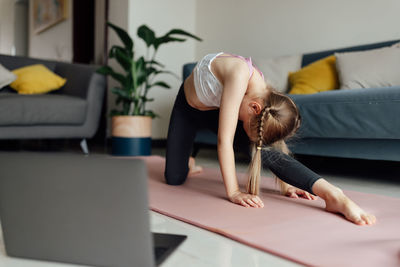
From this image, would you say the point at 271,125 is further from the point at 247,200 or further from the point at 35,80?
the point at 35,80

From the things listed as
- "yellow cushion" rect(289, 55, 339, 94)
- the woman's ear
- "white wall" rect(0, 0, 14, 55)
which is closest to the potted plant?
"yellow cushion" rect(289, 55, 339, 94)

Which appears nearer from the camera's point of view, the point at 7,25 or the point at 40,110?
the point at 40,110

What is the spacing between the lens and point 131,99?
260cm

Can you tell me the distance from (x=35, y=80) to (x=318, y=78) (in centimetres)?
202

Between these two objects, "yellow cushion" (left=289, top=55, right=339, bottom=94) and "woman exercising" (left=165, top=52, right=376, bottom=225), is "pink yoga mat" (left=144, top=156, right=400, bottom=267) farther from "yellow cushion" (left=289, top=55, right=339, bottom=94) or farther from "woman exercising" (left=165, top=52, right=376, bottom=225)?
"yellow cushion" (left=289, top=55, right=339, bottom=94)

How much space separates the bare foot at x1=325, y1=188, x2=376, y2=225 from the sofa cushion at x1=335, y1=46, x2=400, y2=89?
1.17 metres

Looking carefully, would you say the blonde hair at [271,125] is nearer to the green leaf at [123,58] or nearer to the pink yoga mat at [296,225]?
the pink yoga mat at [296,225]

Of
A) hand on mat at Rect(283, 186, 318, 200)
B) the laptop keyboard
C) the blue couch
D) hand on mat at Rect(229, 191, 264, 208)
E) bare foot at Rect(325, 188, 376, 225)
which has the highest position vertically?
the blue couch

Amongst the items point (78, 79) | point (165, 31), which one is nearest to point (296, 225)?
point (78, 79)

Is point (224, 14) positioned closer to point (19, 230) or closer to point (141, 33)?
point (141, 33)

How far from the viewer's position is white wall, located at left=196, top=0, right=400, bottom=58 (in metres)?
2.29

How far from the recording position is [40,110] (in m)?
2.24

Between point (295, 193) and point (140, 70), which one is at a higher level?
point (140, 70)

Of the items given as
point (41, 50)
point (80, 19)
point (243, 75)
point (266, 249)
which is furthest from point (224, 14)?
point (41, 50)
